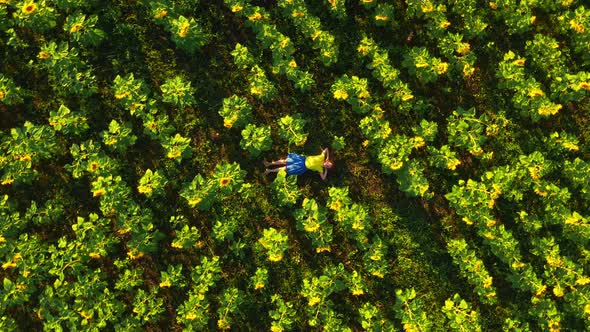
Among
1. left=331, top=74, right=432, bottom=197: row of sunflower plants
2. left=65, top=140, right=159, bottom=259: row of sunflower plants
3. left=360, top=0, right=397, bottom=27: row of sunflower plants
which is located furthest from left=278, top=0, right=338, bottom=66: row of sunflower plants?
left=65, top=140, right=159, bottom=259: row of sunflower plants

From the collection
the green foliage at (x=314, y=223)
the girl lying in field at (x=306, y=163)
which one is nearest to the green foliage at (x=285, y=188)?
the girl lying in field at (x=306, y=163)

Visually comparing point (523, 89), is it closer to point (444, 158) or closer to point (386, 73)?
point (444, 158)

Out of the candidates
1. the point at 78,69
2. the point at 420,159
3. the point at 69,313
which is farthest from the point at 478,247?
the point at 78,69

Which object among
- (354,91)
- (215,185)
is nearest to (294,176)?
(215,185)

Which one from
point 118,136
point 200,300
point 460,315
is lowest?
point 460,315

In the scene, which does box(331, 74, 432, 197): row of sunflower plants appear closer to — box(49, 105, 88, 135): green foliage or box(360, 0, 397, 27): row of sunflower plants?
box(360, 0, 397, 27): row of sunflower plants

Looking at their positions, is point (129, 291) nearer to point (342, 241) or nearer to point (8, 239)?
point (8, 239)
